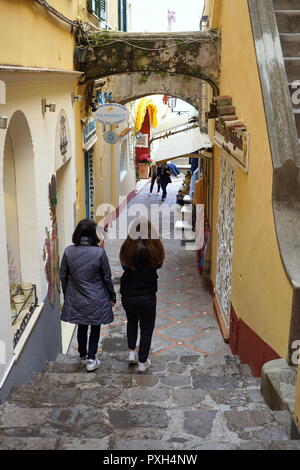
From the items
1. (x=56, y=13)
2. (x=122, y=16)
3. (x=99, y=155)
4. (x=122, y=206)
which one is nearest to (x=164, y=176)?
(x=122, y=206)

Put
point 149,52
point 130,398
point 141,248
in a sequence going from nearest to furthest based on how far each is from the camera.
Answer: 1. point 130,398
2. point 141,248
3. point 149,52

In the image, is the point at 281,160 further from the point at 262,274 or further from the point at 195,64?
the point at 195,64

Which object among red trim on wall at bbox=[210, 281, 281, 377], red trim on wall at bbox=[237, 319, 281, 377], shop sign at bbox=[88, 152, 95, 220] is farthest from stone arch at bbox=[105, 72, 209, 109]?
red trim on wall at bbox=[237, 319, 281, 377]

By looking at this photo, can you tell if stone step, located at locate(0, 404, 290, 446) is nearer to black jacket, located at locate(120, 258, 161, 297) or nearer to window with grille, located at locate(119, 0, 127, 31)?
black jacket, located at locate(120, 258, 161, 297)

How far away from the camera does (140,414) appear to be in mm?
3941

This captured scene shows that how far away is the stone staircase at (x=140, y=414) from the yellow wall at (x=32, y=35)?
8.87 feet

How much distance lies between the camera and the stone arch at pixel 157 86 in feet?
→ 42.8

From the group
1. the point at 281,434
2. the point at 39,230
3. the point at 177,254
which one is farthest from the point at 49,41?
the point at 177,254

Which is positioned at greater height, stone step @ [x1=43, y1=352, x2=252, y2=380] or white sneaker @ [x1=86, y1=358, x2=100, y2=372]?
white sneaker @ [x1=86, y1=358, x2=100, y2=372]

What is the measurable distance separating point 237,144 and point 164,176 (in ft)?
41.7

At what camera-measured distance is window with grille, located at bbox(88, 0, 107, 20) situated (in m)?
9.87

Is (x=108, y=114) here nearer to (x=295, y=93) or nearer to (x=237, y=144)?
(x=237, y=144)

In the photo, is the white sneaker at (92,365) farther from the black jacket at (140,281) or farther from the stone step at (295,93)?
the stone step at (295,93)

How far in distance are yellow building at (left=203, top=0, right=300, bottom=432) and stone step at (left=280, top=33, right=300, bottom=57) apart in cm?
4
